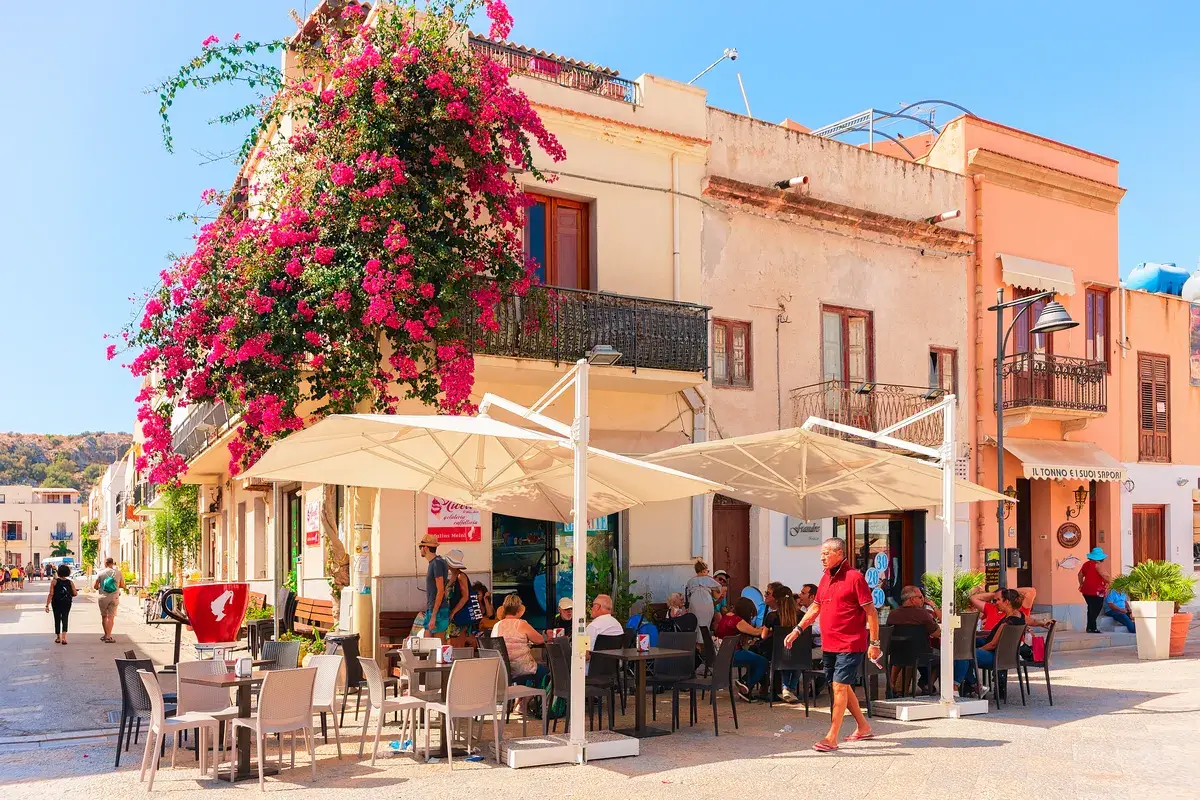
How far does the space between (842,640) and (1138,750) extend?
264cm

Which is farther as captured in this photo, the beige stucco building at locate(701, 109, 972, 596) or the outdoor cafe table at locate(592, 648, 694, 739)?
the beige stucco building at locate(701, 109, 972, 596)

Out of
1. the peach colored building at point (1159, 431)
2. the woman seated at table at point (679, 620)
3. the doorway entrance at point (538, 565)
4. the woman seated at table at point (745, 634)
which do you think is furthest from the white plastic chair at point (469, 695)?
the peach colored building at point (1159, 431)

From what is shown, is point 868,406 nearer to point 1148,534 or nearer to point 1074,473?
point 1074,473

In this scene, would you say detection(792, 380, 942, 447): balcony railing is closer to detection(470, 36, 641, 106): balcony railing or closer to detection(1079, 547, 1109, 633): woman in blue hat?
detection(1079, 547, 1109, 633): woman in blue hat

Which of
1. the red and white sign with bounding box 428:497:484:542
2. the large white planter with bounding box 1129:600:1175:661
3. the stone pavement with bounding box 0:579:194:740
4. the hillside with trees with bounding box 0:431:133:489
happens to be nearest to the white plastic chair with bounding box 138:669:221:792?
the stone pavement with bounding box 0:579:194:740

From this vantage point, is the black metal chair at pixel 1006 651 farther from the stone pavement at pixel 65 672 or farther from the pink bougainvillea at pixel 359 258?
the stone pavement at pixel 65 672

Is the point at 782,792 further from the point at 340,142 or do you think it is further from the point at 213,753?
the point at 340,142

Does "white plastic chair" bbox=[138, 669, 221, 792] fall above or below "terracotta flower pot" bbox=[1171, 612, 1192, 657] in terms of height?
above

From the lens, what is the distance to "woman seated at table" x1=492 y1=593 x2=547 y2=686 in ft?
35.1

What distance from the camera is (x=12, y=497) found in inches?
5226

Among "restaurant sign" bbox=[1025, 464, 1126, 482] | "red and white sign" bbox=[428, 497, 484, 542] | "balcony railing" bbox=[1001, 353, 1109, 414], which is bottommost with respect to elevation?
"red and white sign" bbox=[428, 497, 484, 542]

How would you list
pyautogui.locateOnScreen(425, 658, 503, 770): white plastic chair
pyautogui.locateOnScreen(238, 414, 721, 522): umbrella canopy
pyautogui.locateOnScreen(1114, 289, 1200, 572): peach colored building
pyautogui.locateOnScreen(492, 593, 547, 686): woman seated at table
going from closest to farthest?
1. pyautogui.locateOnScreen(425, 658, 503, 770): white plastic chair
2. pyautogui.locateOnScreen(238, 414, 721, 522): umbrella canopy
3. pyautogui.locateOnScreen(492, 593, 547, 686): woman seated at table
4. pyautogui.locateOnScreen(1114, 289, 1200, 572): peach colored building

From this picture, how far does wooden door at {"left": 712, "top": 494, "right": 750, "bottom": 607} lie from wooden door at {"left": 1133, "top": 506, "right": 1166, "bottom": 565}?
10.4m

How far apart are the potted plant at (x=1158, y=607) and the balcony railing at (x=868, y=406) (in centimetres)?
390
